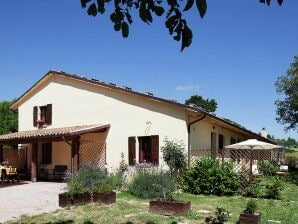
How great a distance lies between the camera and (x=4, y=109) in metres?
40.5

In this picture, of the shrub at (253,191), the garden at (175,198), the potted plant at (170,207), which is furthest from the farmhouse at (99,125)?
the potted plant at (170,207)

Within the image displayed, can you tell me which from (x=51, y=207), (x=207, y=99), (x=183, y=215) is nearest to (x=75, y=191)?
(x=51, y=207)

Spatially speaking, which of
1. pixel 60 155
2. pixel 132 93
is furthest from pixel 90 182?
pixel 60 155

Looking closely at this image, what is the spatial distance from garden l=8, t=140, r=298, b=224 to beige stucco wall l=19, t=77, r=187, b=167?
3.72 feet

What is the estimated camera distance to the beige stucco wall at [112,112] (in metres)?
18.2

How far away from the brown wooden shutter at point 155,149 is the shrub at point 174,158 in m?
0.93

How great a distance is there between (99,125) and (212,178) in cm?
733

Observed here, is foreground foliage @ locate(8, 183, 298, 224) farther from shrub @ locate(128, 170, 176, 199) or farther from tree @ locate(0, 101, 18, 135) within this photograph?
tree @ locate(0, 101, 18, 135)

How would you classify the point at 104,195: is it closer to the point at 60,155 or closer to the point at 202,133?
the point at 202,133

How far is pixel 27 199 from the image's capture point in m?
14.8

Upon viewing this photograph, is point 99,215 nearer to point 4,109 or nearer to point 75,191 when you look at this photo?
point 75,191

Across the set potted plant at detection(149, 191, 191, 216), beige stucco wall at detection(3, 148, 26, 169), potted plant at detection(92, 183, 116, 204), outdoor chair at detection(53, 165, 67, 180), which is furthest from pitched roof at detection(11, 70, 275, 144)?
potted plant at detection(149, 191, 191, 216)

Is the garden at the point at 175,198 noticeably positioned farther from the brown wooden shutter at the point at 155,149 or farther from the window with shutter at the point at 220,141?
the window with shutter at the point at 220,141

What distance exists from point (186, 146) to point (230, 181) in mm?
3288
